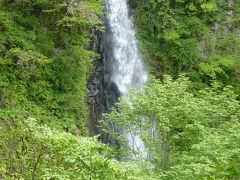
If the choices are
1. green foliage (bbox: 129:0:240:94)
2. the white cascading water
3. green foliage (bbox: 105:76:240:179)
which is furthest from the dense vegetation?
green foliage (bbox: 129:0:240:94)

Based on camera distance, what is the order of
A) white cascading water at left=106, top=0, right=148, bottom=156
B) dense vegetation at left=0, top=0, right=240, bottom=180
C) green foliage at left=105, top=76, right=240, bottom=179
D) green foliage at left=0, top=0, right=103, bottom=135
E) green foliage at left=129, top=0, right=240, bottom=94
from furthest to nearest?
green foliage at left=129, top=0, right=240, bottom=94, white cascading water at left=106, top=0, right=148, bottom=156, green foliage at left=0, top=0, right=103, bottom=135, green foliage at left=105, top=76, right=240, bottom=179, dense vegetation at left=0, top=0, right=240, bottom=180

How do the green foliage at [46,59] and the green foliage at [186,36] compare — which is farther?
the green foliage at [186,36]

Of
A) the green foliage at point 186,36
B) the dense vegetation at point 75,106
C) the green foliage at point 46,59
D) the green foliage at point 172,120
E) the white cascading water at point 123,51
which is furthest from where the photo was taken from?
the green foliage at point 186,36

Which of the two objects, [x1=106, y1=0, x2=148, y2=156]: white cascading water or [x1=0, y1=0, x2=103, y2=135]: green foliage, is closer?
[x1=0, y1=0, x2=103, y2=135]: green foliage

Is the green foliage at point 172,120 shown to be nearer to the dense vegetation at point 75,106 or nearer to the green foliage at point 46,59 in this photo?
the dense vegetation at point 75,106

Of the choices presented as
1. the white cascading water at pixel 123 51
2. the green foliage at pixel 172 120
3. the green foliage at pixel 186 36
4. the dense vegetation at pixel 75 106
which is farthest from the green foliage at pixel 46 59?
the green foliage at pixel 186 36

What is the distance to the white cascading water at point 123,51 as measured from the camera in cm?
1312

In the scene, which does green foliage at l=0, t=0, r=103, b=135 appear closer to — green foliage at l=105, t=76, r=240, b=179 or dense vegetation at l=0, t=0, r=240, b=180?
dense vegetation at l=0, t=0, r=240, b=180

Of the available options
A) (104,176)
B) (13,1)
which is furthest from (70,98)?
(104,176)

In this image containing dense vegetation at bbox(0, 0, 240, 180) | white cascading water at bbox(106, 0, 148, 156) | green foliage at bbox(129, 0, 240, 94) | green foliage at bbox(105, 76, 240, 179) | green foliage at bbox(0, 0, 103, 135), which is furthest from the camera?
green foliage at bbox(129, 0, 240, 94)

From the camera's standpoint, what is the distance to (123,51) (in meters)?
13.7

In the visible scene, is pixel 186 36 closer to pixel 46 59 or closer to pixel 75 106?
pixel 75 106

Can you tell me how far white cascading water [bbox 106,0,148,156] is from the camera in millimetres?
13125

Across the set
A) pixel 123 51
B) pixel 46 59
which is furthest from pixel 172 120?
pixel 123 51
